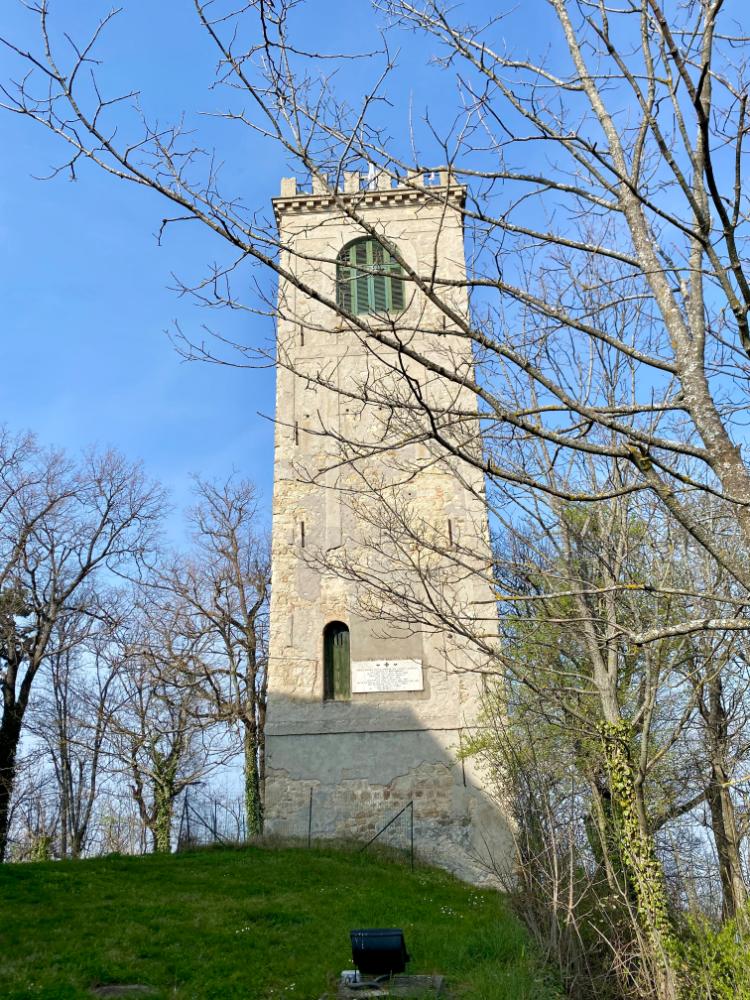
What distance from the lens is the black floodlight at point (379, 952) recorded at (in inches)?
291

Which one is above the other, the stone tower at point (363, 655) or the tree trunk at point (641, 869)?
the stone tower at point (363, 655)

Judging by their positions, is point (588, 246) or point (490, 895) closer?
point (588, 246)

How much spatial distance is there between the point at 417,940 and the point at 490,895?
410 cm

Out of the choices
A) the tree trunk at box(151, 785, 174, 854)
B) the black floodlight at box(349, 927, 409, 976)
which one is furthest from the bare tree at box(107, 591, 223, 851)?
the black floodlight at box(349, 927, 409, 976)

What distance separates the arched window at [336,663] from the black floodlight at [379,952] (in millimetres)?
8326

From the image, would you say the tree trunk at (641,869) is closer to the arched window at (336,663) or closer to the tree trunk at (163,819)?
the arched window at (336,663)

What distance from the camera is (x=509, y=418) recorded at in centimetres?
416

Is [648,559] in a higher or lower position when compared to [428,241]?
lower

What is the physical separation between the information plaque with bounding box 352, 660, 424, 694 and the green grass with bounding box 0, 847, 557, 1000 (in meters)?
3.25

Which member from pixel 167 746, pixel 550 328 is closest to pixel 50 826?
pixel 167 746

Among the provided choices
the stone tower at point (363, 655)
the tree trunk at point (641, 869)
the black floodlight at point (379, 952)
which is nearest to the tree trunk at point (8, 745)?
the stone tower at point (363, 655)

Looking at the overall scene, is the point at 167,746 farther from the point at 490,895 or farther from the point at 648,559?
the point at 648,559

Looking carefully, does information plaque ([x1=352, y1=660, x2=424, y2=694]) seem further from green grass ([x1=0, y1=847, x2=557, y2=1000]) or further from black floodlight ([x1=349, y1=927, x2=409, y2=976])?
black floodlight ([x1=349, y1=927, x2=409, y2=976])

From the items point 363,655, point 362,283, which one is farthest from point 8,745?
point 362,283
